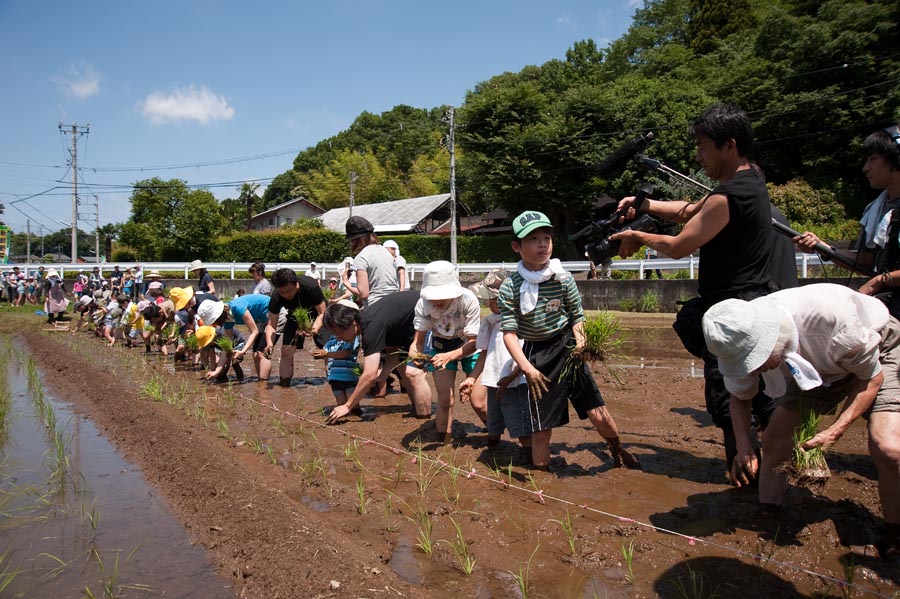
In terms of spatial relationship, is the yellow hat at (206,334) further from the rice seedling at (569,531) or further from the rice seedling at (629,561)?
the rice seedling at (629,561)

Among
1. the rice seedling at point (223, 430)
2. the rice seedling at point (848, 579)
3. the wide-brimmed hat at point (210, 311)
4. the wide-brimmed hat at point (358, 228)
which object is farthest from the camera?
the wide-brimmed hat at point (210, 311)

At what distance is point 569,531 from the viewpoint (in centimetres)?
284

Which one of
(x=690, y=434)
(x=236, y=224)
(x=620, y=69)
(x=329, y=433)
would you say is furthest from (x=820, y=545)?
(x=236, y=224)

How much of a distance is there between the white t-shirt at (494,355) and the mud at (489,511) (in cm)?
59

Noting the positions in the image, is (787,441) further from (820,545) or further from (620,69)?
(620,69)

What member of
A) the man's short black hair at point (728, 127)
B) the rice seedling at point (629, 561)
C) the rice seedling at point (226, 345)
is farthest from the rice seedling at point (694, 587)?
the rice seedling at point (226, 345)

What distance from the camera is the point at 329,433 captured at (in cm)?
513

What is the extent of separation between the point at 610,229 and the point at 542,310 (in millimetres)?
614

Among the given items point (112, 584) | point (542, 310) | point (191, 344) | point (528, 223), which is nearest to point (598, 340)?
point (542, 310)

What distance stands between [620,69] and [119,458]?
5164 cm

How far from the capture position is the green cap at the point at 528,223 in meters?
3.51

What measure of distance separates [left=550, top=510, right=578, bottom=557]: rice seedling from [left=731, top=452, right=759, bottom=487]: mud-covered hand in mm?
923

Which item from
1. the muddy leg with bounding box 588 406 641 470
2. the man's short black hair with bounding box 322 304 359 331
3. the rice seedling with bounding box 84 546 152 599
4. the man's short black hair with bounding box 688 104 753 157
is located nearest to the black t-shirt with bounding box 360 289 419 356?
the man's short black hair with bounding box 322 304 359 331

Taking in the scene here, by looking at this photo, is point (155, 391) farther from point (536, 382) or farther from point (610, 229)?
point (610, 229)
